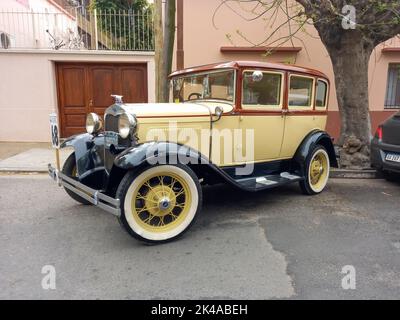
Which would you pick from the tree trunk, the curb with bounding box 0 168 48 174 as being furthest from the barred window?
the curb with bounding box 0 168 48 174

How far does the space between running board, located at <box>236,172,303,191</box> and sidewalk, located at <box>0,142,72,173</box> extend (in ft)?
13.7

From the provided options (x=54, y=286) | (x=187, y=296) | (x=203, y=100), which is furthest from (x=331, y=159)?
(x=54, y=286)

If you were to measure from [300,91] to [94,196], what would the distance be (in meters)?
3.21

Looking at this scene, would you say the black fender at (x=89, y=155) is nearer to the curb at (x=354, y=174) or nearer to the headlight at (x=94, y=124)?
the headlight at (x=94, y=124)

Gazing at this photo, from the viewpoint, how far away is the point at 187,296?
100 inches

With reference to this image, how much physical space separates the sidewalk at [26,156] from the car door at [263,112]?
4234 millimetres

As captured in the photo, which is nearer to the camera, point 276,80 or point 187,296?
point 187,296

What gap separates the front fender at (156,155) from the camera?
3174mm

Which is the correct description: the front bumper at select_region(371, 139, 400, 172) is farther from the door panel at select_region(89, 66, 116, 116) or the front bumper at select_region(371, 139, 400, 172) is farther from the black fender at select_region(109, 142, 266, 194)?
the door panel at select_region(89, 66, 116, 116)

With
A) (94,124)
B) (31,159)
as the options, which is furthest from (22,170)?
(94,124)

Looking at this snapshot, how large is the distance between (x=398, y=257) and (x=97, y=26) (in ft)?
29.7

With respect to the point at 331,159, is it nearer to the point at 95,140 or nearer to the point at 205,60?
the point at 95,140

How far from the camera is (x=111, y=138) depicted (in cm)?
386

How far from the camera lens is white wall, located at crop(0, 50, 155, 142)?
28.5 feet
